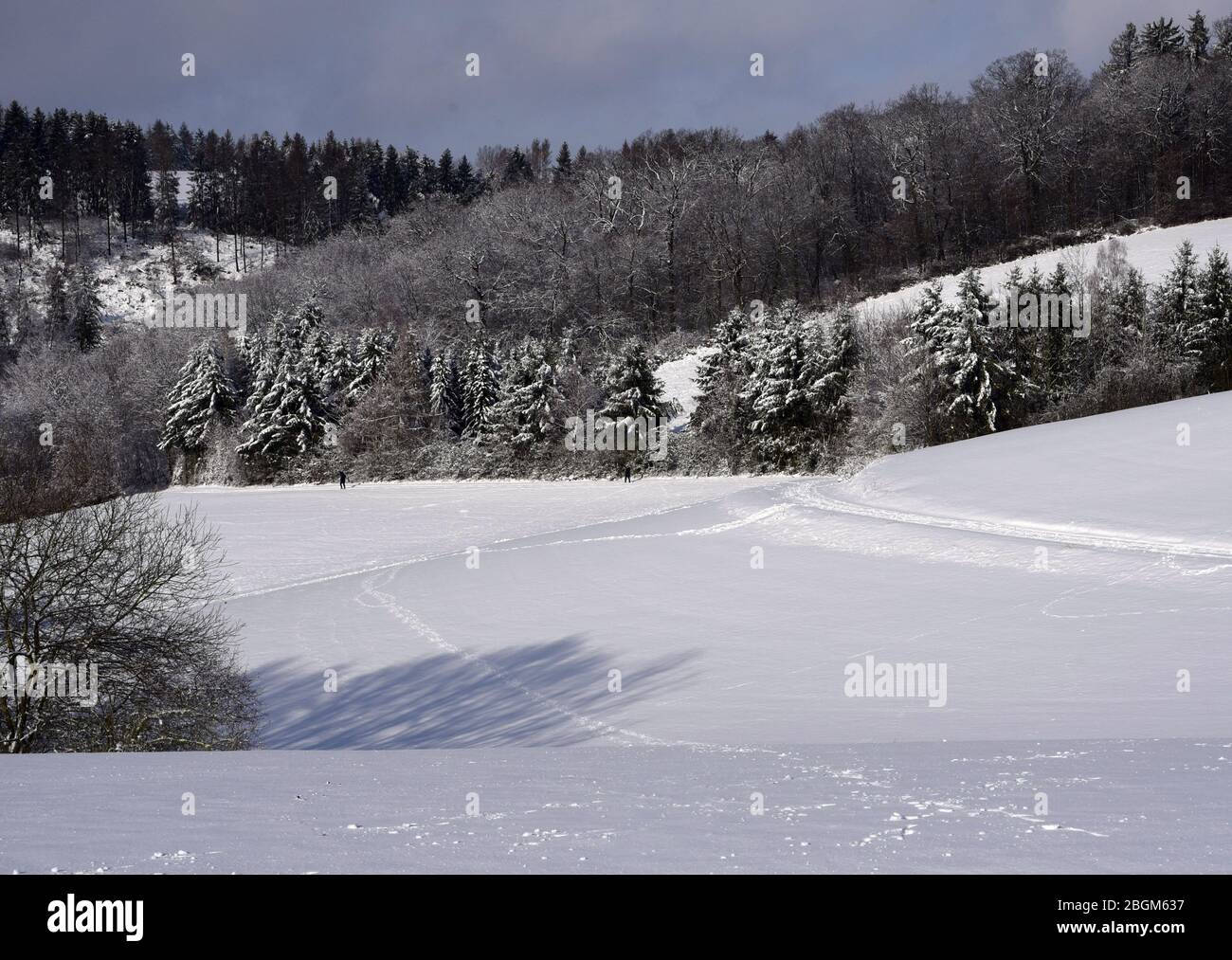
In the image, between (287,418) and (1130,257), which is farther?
(287,418)

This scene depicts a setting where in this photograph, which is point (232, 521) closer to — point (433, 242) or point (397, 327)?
point (397, 327)

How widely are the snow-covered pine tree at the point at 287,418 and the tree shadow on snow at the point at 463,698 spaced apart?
46670 mm

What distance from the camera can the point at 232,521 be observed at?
48.0 m

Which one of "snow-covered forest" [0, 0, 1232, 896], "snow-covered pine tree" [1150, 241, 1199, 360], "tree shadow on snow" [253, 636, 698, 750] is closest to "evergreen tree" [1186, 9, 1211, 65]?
"snow-covered forest" [0, 0, 1232, 896]

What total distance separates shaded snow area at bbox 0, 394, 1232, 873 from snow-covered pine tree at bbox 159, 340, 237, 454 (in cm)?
2458

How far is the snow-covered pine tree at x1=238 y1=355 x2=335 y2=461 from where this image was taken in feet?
216

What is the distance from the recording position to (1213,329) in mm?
47594

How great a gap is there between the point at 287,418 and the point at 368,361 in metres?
7.00

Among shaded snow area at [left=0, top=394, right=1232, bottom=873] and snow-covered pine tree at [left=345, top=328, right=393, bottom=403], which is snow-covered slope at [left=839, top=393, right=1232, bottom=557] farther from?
snow-covered pine tree at [left=345, top=328, right=393, bottom=403]

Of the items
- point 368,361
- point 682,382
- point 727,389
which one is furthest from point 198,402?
point 727,389

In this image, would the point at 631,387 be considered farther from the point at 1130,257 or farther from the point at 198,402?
the point at 198,402

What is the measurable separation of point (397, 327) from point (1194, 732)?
252 feet

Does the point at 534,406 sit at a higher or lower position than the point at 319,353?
lower
